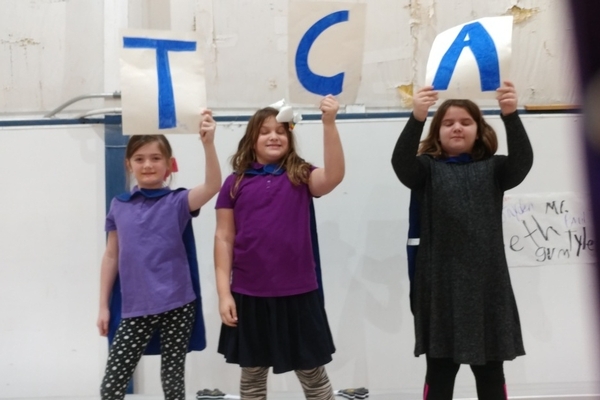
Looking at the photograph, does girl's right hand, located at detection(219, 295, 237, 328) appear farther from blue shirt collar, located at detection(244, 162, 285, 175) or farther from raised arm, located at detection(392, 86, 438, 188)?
raised arm, located at detection(392, 86, 438, 188)

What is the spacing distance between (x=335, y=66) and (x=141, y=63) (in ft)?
1.49

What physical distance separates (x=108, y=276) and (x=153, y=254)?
0.17 m

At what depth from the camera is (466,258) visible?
→ 1.26m

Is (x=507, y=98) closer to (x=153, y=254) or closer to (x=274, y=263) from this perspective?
(x=274, y=263)

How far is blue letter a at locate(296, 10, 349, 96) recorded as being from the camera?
1299 millimetres

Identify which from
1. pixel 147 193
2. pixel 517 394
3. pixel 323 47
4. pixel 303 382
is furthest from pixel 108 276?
pixel 517 394

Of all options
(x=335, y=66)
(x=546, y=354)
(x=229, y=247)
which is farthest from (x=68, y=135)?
(x=546, y=354)

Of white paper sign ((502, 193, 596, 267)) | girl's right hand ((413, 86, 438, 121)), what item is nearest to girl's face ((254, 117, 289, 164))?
girl's right hand ((413, 86, 438, 121))

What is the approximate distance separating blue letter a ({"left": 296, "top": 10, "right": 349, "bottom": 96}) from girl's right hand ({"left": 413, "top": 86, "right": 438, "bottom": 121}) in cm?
18

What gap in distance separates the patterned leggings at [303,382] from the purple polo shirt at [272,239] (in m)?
0.20

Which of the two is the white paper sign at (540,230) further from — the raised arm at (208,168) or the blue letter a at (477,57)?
the raised arm at (208,168)

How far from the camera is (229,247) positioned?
4.50 ft

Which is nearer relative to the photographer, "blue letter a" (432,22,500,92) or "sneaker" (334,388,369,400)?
"blue letter a" (432,22,500,92)

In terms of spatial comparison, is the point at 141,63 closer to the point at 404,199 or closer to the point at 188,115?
the point at 188,115
